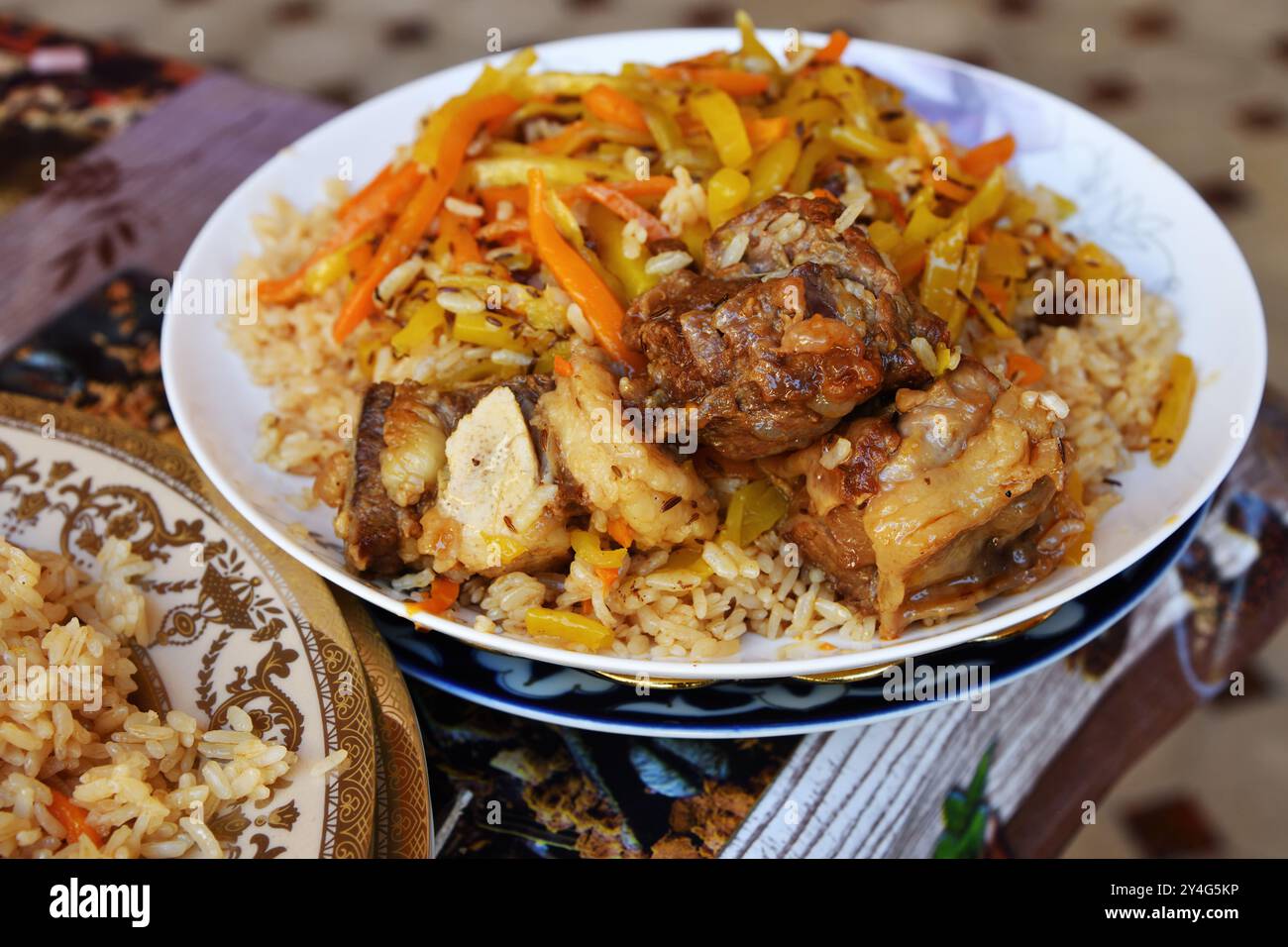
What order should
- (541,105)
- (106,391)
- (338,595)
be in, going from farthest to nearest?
(106,391)
(541,105)
(338,595)

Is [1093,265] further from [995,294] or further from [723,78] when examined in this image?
[723,78]

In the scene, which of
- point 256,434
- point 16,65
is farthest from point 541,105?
point 16,65

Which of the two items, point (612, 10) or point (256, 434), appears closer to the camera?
point (256, 434)

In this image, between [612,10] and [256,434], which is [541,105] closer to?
[256,434]

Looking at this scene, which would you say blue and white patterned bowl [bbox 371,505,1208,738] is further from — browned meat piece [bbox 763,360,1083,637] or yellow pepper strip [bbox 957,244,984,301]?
yellow pepper strip [bbox 957,244,984,301]
